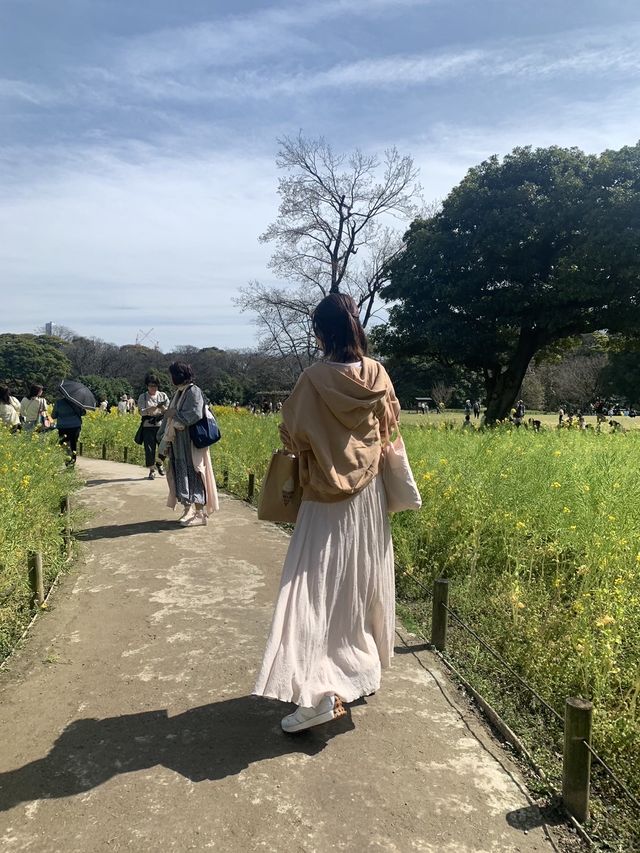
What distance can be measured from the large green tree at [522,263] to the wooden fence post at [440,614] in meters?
14.1

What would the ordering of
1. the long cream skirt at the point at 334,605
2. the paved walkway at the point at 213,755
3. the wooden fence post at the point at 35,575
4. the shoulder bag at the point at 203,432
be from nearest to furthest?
the paved walkway at the point at 213,755
the long cream skirt at the point at 334,605
the wooden fence post at the point at 35,575
the shoulder bag at the point at 203,432

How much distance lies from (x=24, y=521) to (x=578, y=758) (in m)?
3.78

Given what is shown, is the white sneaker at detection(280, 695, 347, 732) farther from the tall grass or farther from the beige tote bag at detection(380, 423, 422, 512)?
the tall grass

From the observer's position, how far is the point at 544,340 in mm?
18250

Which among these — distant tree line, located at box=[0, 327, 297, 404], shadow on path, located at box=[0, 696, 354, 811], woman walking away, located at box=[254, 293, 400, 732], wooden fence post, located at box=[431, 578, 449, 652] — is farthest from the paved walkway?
distant tree line, located at box=[0, 327, 297, 404]

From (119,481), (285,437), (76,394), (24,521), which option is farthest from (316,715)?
(119,481)

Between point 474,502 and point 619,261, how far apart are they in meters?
13.0

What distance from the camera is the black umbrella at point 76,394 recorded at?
26.0ft

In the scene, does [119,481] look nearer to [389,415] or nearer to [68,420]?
[68,420]

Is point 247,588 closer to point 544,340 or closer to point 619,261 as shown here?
point 619,261

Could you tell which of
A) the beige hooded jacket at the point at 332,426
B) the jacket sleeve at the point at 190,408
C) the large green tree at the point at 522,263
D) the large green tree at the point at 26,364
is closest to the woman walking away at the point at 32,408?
the jacket sleeve at the point at 190,408

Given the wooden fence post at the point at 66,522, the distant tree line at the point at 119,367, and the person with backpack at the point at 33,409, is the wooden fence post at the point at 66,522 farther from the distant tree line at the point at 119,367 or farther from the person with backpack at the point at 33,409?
the distant tree line at the point at 119,367

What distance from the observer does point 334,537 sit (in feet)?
8.40

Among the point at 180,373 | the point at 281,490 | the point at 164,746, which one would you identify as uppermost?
the point at 180,373
